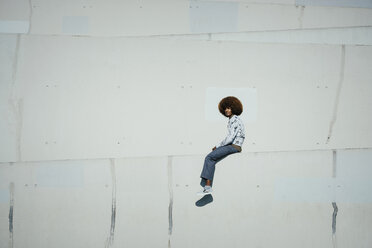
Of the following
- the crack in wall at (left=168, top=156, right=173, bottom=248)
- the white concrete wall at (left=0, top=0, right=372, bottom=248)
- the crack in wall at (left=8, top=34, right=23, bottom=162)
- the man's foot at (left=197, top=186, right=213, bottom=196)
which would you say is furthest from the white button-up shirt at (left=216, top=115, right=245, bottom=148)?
the crack in wall at (left=8, top=34, right=23, bottom=162)

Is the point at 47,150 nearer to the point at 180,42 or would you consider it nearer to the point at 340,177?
the point at 180,42

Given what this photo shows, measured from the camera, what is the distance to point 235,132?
385cm

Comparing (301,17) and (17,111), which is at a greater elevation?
(301,17)

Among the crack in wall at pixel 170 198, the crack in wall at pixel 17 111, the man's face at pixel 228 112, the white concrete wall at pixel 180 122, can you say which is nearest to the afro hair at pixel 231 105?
the man's face at pixel 228 112

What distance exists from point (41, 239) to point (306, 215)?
3.59 meters

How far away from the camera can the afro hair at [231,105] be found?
12.9 feet

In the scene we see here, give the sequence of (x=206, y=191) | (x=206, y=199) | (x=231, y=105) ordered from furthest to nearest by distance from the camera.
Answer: (x=206, y=199), (x=231, y=105), (x=206, y=191)

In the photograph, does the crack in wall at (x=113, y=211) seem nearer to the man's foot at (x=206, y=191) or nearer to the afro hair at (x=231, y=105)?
the man's foot at (x=206, y=191)

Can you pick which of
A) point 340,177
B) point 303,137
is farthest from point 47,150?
point 340,177

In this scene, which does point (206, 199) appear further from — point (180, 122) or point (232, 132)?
point (180, 122)

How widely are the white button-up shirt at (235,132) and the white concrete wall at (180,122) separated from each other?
0.63 feet

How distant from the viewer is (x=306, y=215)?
160 inches

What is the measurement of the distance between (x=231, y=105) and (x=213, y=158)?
741 mm

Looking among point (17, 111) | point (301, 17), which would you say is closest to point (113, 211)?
point (17, 111)
